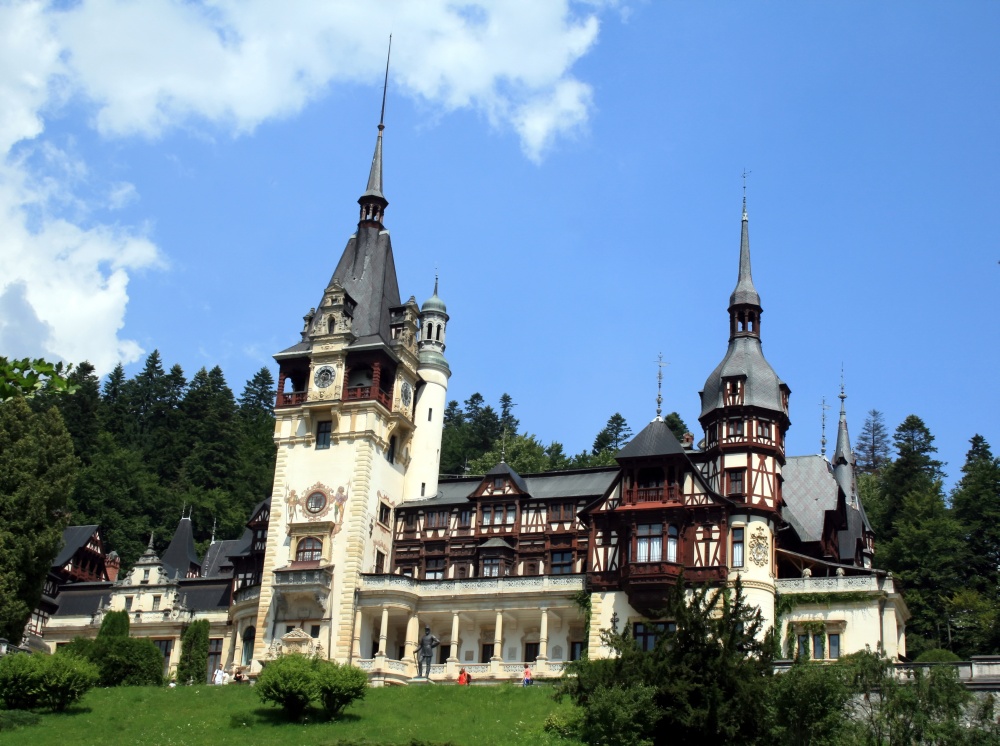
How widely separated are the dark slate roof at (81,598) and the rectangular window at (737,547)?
3718cm

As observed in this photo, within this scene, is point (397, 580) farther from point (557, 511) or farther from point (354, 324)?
point (354, 324)

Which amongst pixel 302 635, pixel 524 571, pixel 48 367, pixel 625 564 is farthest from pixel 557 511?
pixel 48 367

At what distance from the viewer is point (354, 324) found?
70375 millimetres

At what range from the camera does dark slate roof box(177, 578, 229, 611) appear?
236 feet

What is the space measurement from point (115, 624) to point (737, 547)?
30.5 metres

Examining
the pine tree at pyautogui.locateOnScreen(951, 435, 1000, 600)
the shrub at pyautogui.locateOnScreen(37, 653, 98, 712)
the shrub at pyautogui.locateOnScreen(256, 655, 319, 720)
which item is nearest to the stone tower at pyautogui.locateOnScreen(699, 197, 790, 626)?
the shrub at pyautogui.locateOnScreen(256, 655, 319, 720)

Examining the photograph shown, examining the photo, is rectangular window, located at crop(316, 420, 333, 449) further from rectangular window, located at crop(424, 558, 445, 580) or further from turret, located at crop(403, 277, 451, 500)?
rectangular window, located at crop(424, 558, 445, 580)

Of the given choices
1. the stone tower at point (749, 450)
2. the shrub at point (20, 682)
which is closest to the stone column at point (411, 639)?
the stone tower at point (749, 450)

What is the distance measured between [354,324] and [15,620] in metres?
24.2

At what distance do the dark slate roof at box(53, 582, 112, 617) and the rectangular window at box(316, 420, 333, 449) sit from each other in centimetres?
1751

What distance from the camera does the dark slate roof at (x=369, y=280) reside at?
70375 mm

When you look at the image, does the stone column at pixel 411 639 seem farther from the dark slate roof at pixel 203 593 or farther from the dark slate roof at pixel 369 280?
the dark slate roof at pixel 369 280

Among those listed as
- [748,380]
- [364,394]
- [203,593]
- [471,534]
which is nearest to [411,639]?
[471,534]

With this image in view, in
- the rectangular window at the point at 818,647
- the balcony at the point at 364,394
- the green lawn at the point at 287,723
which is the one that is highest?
the balcony at the point at 364,394
